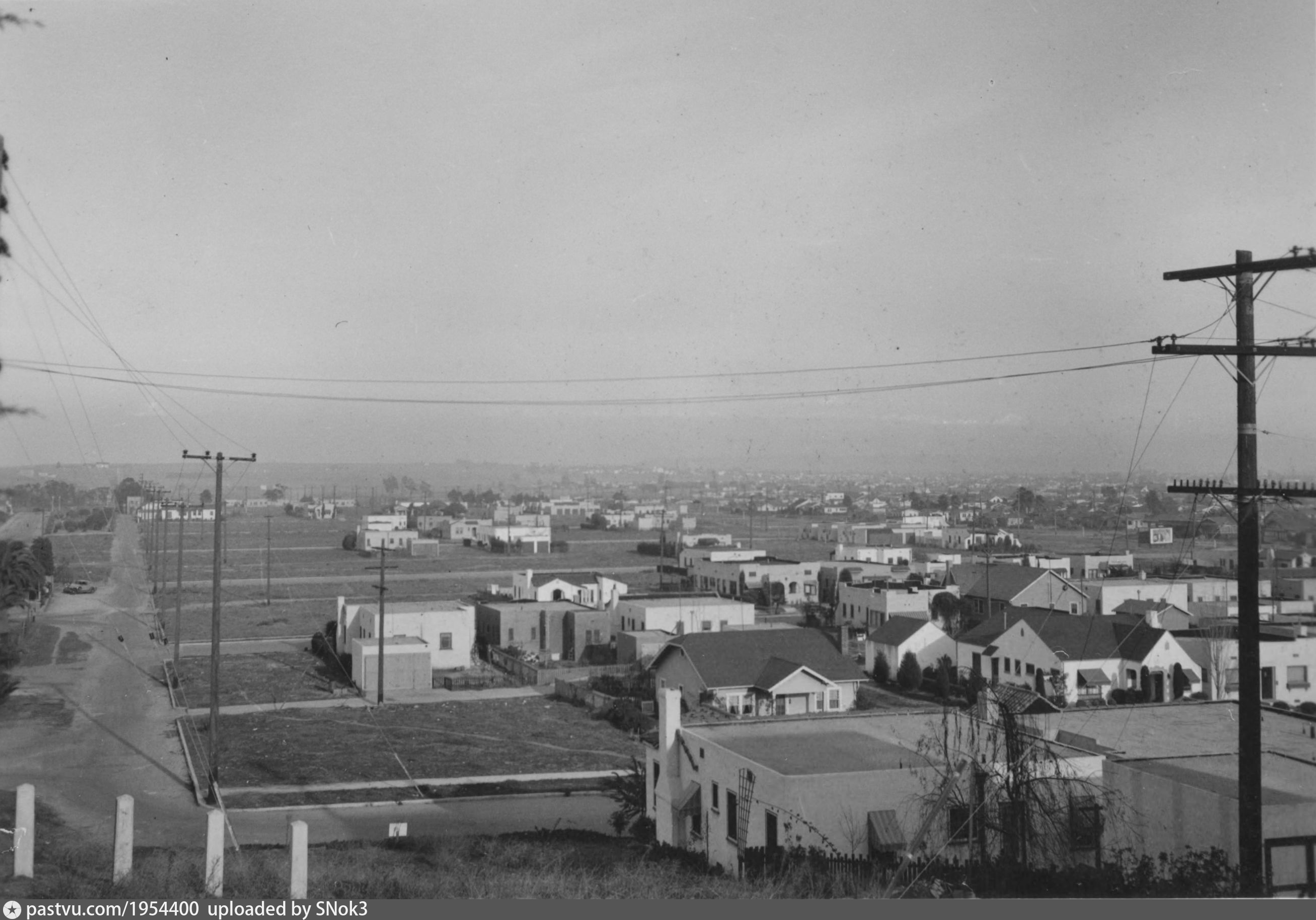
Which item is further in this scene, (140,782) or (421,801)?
(140,782)

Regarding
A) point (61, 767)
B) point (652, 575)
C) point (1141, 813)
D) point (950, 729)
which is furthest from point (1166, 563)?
point (61, 767)

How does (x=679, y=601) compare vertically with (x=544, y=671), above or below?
above

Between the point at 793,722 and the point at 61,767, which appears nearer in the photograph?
the point at 793,722

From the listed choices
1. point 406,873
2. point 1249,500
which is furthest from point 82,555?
Result: point 1249,500

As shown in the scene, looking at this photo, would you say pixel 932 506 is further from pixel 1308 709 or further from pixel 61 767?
pixel 61 767

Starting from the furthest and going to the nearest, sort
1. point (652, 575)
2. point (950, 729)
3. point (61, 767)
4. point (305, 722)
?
point (652, 575) < point (305, 722) < point (61, 767) < point (950, 729)

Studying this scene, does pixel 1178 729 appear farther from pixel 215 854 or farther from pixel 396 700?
pixel 396 700
